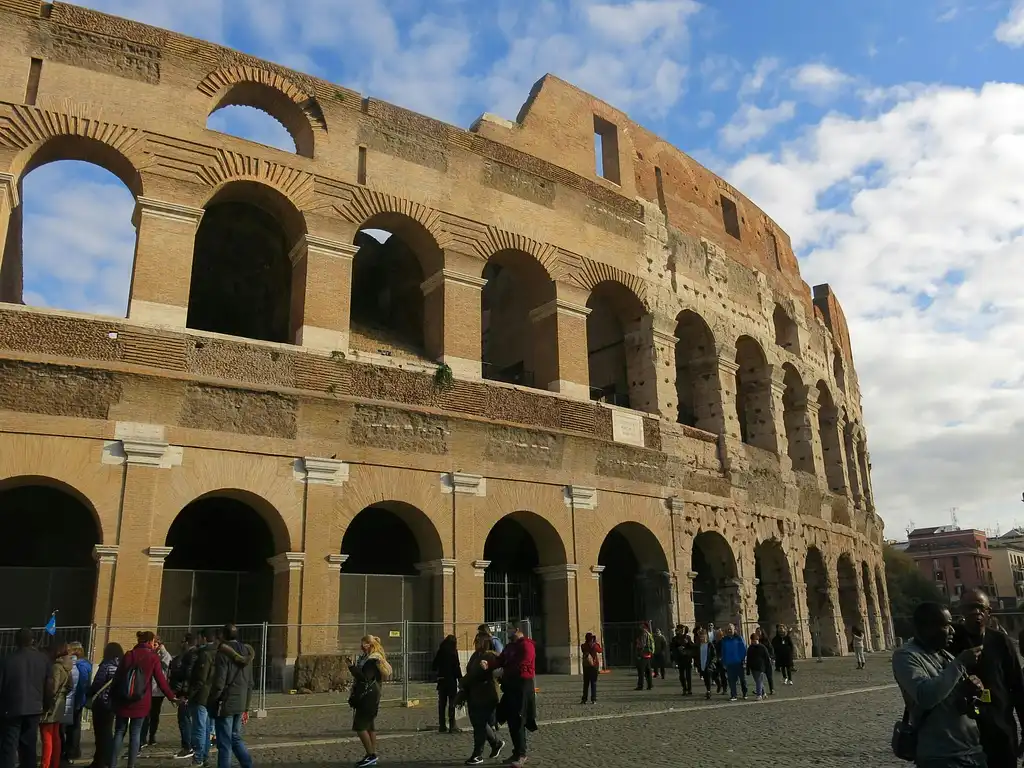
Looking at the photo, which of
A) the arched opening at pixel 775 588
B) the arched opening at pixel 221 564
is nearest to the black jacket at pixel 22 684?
the arched opening at pixel 221 564

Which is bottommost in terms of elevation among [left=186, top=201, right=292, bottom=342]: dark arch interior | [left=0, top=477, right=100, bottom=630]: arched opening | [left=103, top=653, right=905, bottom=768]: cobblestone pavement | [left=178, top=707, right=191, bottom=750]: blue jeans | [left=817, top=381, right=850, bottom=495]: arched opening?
[left=103, top=653, right=905, bottom=768]: cobblestone pavement

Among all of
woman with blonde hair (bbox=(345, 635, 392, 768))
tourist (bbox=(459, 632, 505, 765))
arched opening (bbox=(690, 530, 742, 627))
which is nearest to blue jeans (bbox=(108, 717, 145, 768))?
woman with blonde hair (bbox=(345, 635, 392, 768))

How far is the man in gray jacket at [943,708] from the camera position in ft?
10.7

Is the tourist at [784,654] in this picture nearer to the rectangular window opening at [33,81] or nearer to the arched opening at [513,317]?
the arched opening at [513,317]

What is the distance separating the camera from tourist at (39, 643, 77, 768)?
6473 mm

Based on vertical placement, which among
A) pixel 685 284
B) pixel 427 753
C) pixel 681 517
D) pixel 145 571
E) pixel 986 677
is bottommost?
pixel 427 753

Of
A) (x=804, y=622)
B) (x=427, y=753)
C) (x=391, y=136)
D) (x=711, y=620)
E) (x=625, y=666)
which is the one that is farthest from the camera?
(x=804, y=622)

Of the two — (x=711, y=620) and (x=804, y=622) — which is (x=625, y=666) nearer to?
(x=711, y=620)

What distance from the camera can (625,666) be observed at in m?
16.8

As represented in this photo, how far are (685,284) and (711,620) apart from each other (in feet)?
24.6

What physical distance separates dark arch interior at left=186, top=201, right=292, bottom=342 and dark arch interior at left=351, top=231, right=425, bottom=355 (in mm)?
1700

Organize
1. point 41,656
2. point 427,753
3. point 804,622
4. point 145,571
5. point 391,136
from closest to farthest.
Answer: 1. point 41,656
2. point 427,753
3. point 145,571
4. point 391,136
5. point 804,622

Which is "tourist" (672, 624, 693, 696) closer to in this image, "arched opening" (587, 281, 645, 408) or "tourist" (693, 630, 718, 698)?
"tourist" (693, 630, 718, 698)

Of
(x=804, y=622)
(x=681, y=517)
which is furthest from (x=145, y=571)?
(x=804, y=622)
